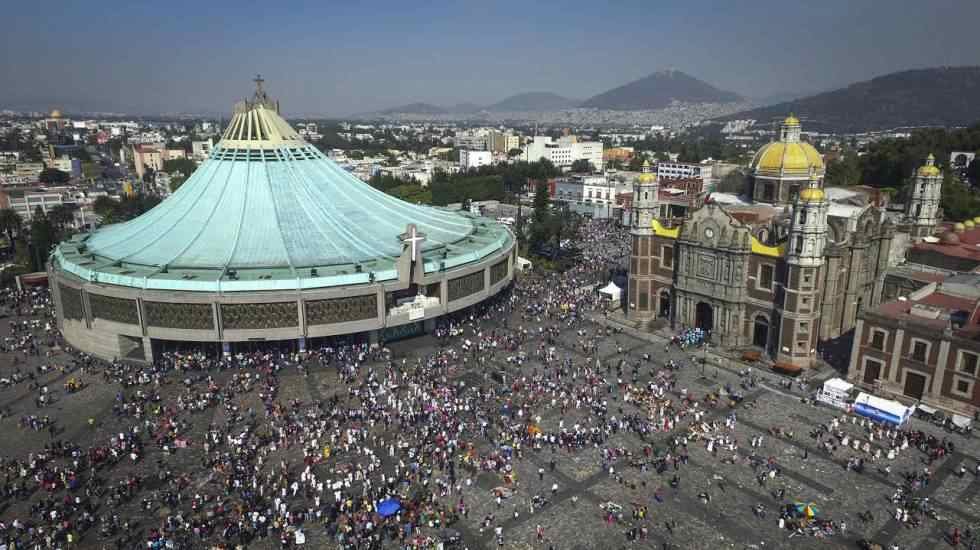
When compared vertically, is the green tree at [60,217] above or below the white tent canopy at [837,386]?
above

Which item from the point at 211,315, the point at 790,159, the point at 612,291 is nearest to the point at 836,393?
the point at 790,159

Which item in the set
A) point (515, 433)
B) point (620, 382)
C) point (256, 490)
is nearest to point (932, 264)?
point (620, 382)

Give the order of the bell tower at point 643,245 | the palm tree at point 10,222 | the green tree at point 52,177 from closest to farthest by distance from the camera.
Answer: the bell tower at point 643,245 < the palm tree at point 10,222 < the green tree at point 52,177

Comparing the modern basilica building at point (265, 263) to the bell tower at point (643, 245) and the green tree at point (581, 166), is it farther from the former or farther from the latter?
the green tree at point (581, 166)

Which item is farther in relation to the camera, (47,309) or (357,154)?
(357,154)

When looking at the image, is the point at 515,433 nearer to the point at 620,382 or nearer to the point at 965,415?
the point at 620,382

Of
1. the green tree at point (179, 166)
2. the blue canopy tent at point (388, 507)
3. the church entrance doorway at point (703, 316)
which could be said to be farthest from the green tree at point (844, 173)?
the green tree at point (179, 166)
